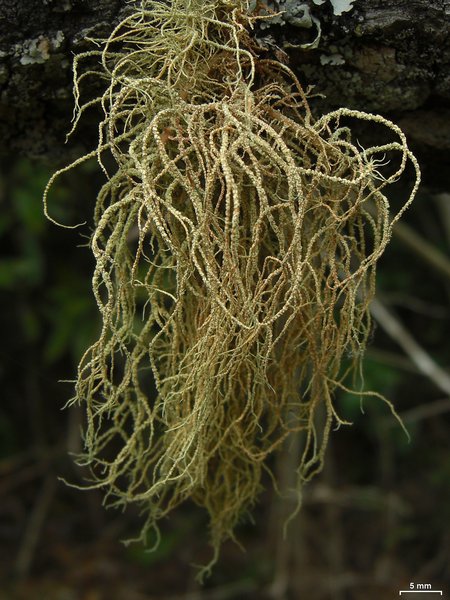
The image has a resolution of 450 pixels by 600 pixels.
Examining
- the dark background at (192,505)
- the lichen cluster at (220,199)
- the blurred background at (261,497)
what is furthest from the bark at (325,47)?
the blurred background at (261,497)

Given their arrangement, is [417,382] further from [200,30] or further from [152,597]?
[200,30]

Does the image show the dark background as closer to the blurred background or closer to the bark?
the blurred background

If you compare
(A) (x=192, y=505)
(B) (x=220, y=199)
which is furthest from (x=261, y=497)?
(B) (x=220, y=199)

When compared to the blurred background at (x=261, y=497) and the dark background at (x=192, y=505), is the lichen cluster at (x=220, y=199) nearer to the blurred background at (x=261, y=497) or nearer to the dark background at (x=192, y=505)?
the dark background at (x=192, y=505)

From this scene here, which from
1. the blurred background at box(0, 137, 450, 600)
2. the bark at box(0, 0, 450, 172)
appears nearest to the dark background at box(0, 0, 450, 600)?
the blurred background at box(0, 137, 450, 600)

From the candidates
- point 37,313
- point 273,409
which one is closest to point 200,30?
point 273,409

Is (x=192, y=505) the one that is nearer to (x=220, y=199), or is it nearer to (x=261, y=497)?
(x=261, y=497)
